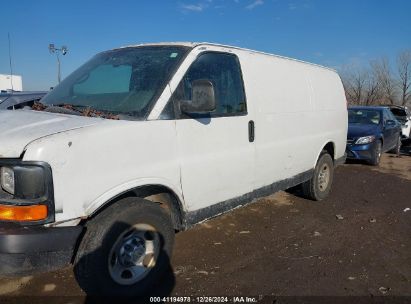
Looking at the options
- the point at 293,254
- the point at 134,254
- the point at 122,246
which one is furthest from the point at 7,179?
the point at 293,254

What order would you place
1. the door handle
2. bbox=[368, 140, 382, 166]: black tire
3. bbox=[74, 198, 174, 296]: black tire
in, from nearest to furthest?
bbox=[74, 198, 174, 296]: black tire
the door handle
bbox=[368, 140, 382, 166]: black tire

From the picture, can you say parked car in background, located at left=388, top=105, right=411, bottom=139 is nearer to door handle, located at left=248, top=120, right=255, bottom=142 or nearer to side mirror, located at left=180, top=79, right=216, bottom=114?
door handle, located at left=248, top=120, right=255, bottom=142

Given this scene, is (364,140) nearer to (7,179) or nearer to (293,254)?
(293,254)

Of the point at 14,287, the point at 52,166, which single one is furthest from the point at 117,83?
the point at 14,287

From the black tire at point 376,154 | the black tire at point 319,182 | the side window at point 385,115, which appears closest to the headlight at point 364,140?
the black tire at point 376,154

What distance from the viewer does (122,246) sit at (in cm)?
321

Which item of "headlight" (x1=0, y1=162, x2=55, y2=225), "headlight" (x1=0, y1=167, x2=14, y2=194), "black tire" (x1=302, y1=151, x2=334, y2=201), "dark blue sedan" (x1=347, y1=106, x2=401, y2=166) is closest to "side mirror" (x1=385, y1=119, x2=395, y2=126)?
"dark blue sedan" (x1=347, y1=106, x2=401, y2=166)

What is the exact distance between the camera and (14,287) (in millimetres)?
3605

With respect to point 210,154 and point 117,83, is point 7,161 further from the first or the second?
point 210,154

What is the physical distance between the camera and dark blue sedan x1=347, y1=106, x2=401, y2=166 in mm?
10336

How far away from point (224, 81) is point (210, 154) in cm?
85

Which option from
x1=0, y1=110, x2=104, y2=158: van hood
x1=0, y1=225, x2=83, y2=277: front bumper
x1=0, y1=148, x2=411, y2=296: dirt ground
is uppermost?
x1=0, y1=110, x2=104, y2=158: van hood

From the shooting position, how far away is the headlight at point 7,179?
2.69 metres

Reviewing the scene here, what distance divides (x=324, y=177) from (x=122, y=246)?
4.56 metres
